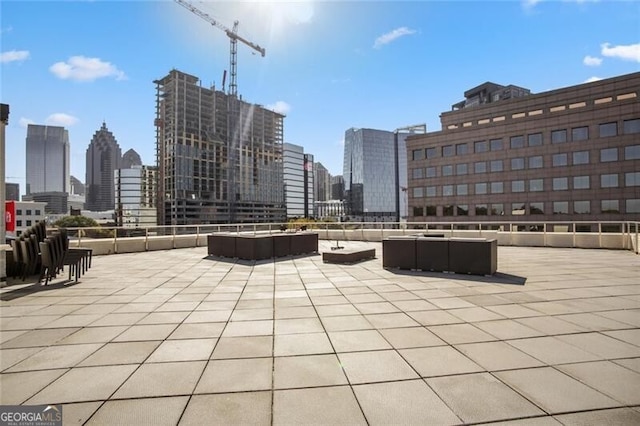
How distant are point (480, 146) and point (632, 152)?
20071 millimetres

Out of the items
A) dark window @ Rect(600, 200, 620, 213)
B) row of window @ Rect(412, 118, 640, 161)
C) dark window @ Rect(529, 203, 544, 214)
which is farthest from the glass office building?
dark window @ Rect(600, 200, 620, 213)

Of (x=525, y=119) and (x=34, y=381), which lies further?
(x=525, y=119)

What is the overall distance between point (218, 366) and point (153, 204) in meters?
189

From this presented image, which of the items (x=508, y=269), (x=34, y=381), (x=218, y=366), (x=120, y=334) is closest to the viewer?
(x=34, y=381)

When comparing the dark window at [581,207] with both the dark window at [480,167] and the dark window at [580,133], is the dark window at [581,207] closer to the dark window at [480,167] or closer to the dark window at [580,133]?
the dark window at [580,133]

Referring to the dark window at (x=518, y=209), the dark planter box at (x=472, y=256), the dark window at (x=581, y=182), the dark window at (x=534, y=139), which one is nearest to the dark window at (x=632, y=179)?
the dark window at (x=581, y=182)

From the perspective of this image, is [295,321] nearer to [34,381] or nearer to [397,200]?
[34,381]

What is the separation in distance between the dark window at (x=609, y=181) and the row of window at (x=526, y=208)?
2.29m

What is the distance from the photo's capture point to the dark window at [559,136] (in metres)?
51.2

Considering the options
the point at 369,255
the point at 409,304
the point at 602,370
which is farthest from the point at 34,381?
the point at 369,255

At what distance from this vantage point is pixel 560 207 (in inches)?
2004

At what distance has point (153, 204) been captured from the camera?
172 m

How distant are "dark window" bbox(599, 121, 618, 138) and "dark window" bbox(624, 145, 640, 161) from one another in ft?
8.75

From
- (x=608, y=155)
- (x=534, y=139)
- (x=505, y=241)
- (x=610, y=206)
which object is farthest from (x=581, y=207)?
(x=505, y=241)
